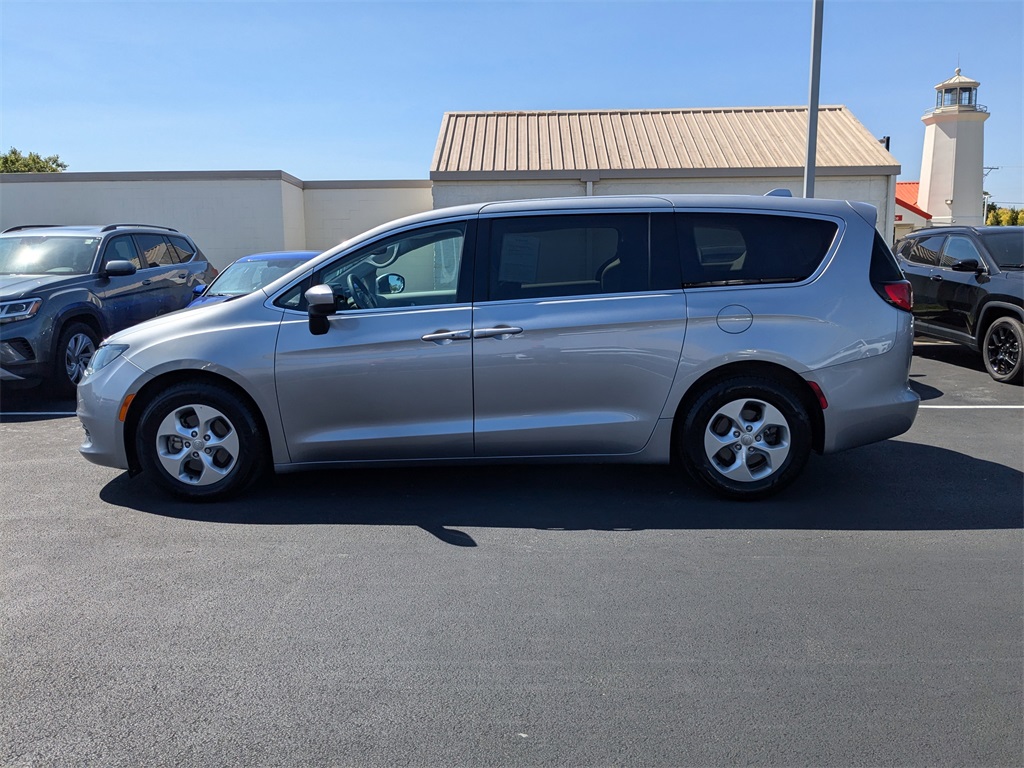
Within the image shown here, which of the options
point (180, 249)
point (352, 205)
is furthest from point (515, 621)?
→ point (352, 205)

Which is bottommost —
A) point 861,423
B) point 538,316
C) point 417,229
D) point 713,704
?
point 713,704

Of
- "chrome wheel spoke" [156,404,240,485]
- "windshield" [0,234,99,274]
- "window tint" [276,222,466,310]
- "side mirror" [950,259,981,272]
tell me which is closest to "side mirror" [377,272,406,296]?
"window tint" [276,222,466,310]

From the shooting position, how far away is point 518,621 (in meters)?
3.70

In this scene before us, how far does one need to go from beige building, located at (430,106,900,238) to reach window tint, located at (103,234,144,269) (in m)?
8.11

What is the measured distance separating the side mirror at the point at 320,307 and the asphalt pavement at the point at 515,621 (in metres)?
1.08

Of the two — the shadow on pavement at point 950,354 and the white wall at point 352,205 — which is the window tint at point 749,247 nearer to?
the shadow on pavement at point 950,354

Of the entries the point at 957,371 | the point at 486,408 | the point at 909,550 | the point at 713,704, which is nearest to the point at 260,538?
the point at 486,408

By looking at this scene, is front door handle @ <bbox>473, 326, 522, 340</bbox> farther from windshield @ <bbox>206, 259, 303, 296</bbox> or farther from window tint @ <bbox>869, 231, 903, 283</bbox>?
windshield @ <bbox>206, 259, 303, 296</bbox>

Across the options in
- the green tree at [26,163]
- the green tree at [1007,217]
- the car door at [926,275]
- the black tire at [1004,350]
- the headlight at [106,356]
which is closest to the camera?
the headlight at [106,356]

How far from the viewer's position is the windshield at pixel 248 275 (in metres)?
9.94

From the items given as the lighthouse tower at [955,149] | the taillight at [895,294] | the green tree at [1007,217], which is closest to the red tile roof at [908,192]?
the lighthouse tower at [955,149]

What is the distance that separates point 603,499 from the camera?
537 cm

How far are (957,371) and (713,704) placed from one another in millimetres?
8582

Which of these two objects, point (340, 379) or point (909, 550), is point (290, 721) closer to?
point (340, 379)
